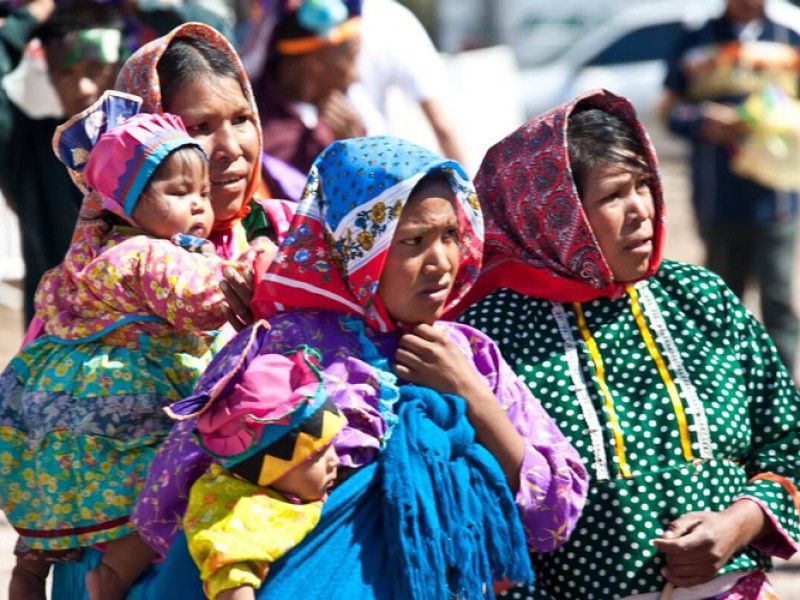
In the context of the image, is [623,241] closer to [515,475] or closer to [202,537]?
[515,475]

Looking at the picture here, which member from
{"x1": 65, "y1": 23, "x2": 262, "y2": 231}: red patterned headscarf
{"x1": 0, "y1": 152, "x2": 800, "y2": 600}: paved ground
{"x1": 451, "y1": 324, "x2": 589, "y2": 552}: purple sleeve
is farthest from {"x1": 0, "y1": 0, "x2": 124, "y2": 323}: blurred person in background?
{"x1": 451, "y1": 324, "x2": 589, "y2": 552}: purple sleeve

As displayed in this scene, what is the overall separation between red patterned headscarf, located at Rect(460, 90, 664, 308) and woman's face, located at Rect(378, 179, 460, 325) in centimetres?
48

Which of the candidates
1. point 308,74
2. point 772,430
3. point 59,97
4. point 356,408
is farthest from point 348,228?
point 59,97

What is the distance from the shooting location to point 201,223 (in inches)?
127

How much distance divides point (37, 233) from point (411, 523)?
305 cm

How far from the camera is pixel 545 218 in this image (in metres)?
3.44

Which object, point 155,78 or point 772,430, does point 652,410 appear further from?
point 155,78

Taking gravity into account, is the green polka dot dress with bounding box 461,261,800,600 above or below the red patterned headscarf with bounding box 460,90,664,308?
below

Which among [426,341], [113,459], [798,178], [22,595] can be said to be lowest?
[798,178]

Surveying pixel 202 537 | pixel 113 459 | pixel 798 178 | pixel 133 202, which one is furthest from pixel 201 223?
pixel 798 178

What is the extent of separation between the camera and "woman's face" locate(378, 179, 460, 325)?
2951mm

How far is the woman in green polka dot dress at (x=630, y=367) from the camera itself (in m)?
3.32

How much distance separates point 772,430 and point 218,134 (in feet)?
4.60

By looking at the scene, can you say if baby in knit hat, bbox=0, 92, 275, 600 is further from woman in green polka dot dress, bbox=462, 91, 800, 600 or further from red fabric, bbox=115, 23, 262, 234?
woman in green polka dot dress, bbox=462, 91, 800, 600
